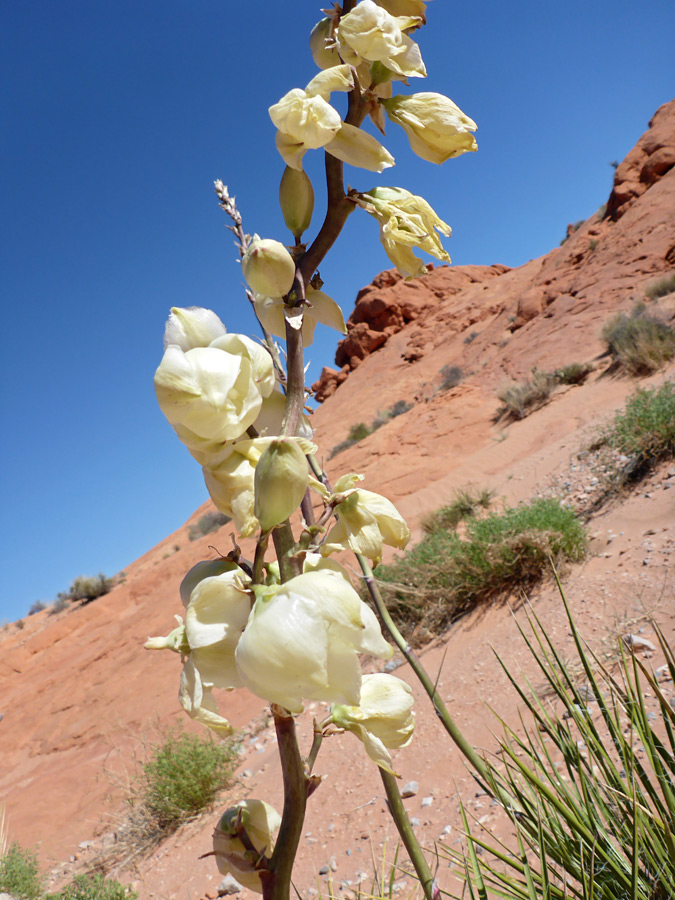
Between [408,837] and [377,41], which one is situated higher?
[377,41]

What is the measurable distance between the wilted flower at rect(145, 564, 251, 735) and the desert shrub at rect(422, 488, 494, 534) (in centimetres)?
592

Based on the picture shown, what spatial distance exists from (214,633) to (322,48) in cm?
86

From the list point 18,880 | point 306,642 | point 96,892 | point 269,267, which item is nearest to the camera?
point 306,642

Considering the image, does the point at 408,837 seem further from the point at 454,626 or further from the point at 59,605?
the point at 59,605

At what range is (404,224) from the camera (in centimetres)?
81

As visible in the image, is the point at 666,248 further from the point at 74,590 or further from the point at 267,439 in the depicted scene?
the point at 74,590

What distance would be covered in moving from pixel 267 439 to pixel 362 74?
554 mm

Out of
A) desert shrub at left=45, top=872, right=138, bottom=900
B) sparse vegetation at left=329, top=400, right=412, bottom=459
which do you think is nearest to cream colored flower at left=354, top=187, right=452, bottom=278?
desert shrub at left=45, top=872, right=138, bottom=900

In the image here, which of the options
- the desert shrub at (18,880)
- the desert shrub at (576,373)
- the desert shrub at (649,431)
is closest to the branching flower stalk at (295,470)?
the desert shrub at (18,880)

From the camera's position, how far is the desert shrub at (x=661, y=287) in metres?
10.7

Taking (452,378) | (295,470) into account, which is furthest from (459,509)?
(452,378)

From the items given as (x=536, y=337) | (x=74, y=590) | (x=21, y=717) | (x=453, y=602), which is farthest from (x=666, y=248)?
(x=74, y=590)

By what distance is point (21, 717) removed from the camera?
30.3ft

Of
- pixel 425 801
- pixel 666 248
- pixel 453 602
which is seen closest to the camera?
pixel 425 801
